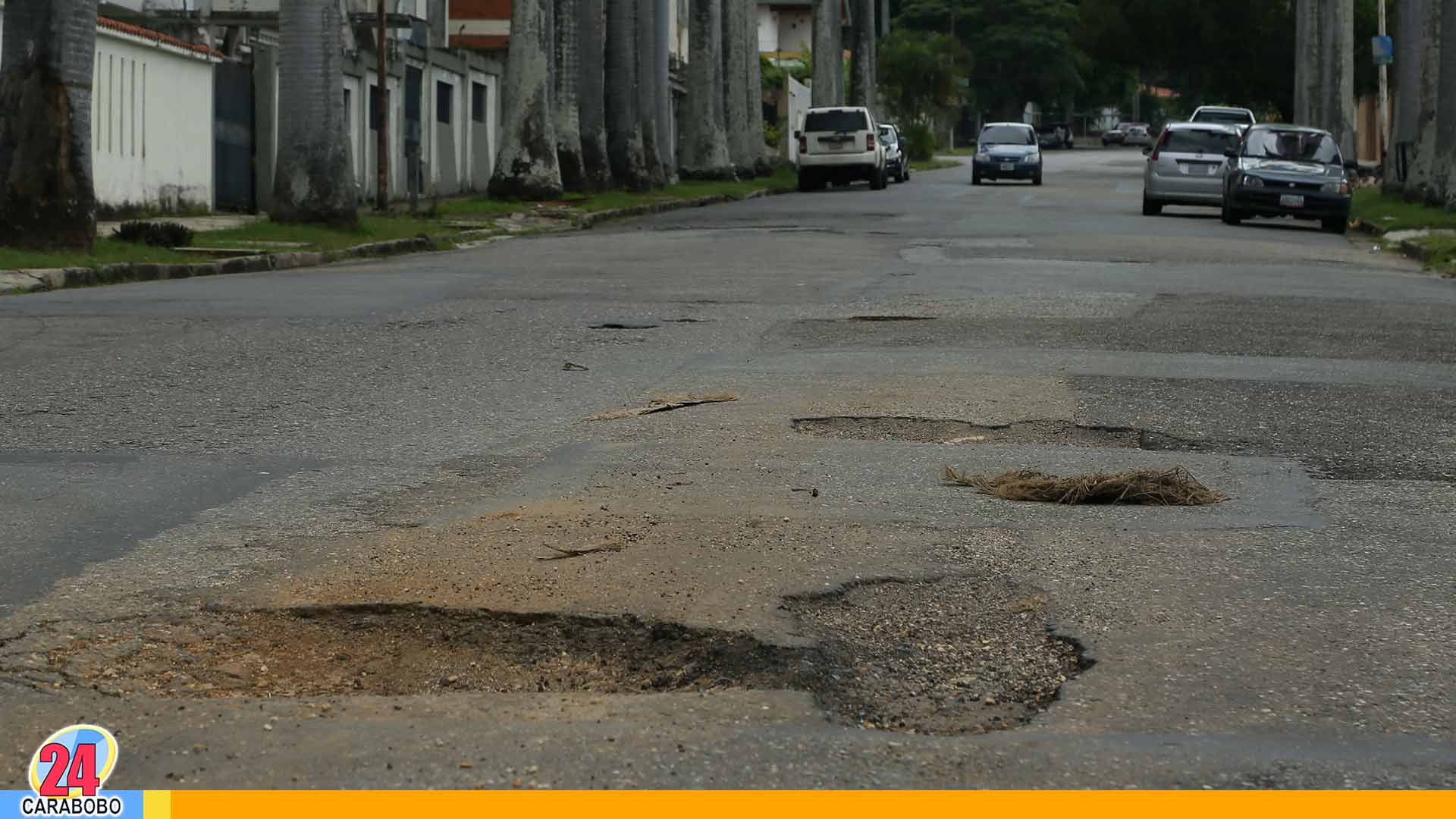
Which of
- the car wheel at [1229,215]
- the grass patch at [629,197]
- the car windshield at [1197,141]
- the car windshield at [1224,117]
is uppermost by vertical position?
the car windshield at [1224,117]

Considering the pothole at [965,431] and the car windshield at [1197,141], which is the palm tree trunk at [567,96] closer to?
the car windshield at [1197,141]

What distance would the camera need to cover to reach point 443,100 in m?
38.2

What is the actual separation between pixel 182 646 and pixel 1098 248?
17.4 m

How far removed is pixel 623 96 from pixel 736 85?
14.0 meters

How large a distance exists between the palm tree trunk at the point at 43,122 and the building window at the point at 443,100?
2067 cm

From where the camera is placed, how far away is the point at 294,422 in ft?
27.6

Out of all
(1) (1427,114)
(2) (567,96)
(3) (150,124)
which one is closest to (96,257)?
(3) (150,124)

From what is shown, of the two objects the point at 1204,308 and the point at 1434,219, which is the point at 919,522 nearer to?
the point at 1204,308

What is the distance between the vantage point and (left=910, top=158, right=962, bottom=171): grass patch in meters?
67.2

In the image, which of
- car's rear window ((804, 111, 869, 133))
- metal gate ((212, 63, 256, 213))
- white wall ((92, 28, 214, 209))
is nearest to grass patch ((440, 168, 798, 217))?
car's rear window ((804, 111, 869, 133))

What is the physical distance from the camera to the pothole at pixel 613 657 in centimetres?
432
